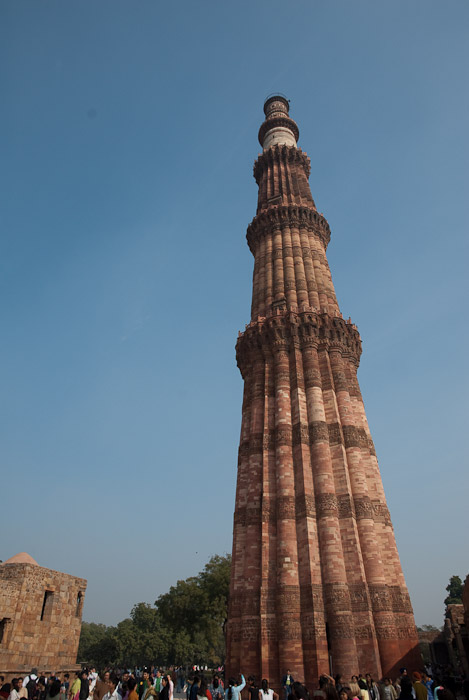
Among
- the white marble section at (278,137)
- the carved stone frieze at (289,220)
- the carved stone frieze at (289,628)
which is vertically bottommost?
the carved stone frieze at (289,628)

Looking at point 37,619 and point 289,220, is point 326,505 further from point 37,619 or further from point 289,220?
point 289,220

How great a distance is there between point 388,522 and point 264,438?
637 cm

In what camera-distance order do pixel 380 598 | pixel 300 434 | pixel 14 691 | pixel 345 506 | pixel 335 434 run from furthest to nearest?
1. pixel 335 434
2. pixel 300 434
3. pixel 345 506
4. pixel 380 598
5. pixel 14 691

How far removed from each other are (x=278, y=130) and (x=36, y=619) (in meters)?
37.6

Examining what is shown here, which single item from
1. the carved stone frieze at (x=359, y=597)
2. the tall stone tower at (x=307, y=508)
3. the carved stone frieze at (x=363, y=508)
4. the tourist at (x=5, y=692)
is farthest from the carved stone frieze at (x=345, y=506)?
the tourist at (x=5, y=692)

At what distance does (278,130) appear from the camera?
38844 mm

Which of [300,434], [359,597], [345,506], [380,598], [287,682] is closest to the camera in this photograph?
[287,682]

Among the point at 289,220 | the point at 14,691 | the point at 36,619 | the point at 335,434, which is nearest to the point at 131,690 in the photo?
the point at 14,691

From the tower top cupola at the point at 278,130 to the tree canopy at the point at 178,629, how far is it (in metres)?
34.1

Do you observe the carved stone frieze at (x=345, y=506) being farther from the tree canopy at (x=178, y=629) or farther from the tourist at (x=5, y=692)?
the tree canopy at (x=178, y=629)

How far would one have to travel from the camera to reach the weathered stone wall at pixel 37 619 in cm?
2045

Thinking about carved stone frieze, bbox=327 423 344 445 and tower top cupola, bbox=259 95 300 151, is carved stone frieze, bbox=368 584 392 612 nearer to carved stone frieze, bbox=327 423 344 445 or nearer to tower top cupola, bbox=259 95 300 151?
carved stone frieze, bbox=327 423 344 445

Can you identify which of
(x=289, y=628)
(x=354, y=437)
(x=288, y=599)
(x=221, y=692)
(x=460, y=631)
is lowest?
(x=221, y=692)

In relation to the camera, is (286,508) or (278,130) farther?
(278,130)
